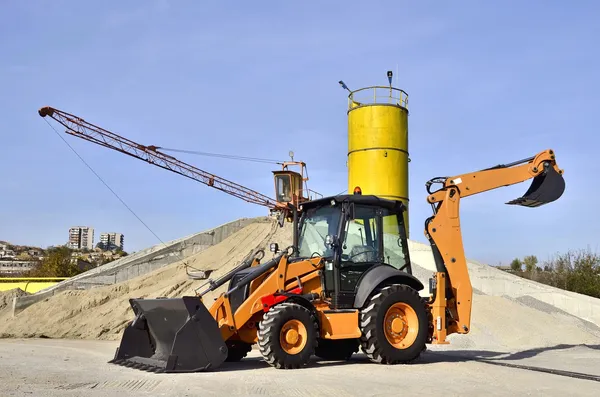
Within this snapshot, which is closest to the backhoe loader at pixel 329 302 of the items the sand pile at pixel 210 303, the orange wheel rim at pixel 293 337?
the orange wheel rim at pixel 293 337

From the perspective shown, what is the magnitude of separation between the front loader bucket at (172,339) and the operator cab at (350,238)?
2032 mm

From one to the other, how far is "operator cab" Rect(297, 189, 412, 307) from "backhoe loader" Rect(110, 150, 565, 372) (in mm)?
17

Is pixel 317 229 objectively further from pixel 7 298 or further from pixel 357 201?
pixel 7 298

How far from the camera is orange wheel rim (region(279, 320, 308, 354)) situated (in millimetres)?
9070

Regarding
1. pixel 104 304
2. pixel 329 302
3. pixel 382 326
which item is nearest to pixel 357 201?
pixel 329 302

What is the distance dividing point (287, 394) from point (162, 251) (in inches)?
839

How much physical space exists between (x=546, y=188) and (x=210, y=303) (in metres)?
10.2

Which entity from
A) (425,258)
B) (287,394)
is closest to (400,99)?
(425,258)

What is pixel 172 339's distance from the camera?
30.0 feet

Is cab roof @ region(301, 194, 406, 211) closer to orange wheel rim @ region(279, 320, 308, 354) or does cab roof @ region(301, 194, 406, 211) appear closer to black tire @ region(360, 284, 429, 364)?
black tire @ region(360, 284, 429, 364)

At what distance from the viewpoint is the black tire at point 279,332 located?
8906 mm

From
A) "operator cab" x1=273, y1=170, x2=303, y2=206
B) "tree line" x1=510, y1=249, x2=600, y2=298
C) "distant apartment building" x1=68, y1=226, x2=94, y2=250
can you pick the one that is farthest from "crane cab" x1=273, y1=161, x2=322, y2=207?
"distant apartment building" x1=68, y1=226, x2=94, y2=250

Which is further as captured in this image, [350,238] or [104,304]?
[104,304]

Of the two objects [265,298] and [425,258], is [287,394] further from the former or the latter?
[425,258]
